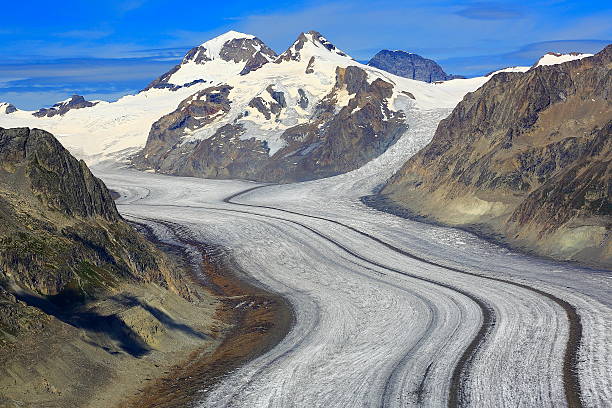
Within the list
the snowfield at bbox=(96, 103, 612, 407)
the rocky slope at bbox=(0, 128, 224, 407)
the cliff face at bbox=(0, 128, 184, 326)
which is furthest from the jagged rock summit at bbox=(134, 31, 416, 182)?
the rocky slope at bbox=(0, 128, 224, 407)

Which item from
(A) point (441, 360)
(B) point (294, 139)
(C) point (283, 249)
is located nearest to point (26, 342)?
(A) point (441, 360)

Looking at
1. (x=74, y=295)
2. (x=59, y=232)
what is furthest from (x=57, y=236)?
(x=74, y=295)

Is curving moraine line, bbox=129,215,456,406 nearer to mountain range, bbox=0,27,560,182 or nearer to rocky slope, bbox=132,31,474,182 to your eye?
rocky slope, bbox=132,31,474,182

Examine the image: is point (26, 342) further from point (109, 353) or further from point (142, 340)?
point (142, 340)

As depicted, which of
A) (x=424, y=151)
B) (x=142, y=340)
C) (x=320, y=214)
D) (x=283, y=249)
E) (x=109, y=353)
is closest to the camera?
(x=109, y=353)

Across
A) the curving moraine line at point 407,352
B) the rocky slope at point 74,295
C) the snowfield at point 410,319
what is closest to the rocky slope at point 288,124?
the snowfield at point 410,319

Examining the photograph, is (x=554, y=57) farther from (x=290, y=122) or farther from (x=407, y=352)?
(x=407, y=352)
